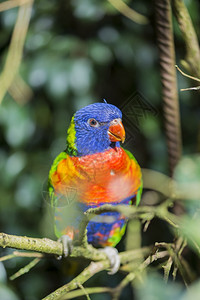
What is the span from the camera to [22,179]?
1.57m

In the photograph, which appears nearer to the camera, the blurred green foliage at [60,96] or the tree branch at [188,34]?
the tree branch at [188,34]

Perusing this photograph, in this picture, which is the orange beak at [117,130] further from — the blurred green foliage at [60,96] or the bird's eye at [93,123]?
the blurred green foliage at [60,96]

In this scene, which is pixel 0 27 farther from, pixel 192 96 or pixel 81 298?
pixel 81 298

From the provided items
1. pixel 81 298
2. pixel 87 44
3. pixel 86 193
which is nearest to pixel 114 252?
pixel 86 193

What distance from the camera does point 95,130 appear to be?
2.78ft

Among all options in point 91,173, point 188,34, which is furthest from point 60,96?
point 188,34

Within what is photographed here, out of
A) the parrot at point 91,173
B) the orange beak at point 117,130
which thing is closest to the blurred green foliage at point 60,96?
the parrot at point 91,173

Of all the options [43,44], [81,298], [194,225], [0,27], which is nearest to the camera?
[194,225]

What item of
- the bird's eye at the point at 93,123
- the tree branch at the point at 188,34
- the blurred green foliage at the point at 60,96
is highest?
the tree branch at the point at 188,34

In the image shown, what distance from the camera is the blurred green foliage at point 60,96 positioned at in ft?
4.69

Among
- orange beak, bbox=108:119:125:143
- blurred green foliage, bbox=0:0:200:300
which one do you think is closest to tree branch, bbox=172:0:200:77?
orange beak, bbox=108:119:125:143

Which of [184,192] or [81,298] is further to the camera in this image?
[81,298]

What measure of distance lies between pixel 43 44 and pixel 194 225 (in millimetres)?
1319

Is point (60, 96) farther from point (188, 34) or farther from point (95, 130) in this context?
point (188, 34)
